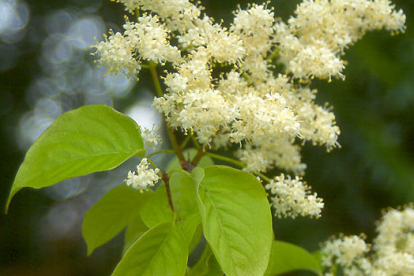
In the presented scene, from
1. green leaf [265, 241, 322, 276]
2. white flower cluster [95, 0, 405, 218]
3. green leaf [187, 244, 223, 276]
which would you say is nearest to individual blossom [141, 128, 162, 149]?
white flower cluster [95, 0, 405, 218]

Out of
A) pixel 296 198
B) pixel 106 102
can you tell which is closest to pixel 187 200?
pixel 296 198

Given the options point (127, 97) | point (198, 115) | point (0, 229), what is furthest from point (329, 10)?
point (0, 229)

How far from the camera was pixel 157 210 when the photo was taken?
2.14ft

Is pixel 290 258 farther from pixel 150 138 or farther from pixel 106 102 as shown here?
pixel 106 102

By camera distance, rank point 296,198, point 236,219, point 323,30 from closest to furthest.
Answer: point 236,219
point 296,198
point 323,30

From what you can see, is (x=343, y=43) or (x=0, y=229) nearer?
(x=343, y=43)

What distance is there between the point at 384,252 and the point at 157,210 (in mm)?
482

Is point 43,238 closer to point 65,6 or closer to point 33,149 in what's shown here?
point 65,6

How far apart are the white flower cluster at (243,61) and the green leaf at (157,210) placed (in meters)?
0.11

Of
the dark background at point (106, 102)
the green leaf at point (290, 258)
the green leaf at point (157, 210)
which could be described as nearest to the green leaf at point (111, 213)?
the green leaf at point (157, 210)

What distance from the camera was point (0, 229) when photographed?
161cm

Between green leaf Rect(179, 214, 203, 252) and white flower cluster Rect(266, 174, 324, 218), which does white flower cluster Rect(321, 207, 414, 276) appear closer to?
white flower cluster Rect(266, 174, 324, 218)

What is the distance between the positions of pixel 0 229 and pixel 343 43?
1382mm

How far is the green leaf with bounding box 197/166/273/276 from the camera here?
0.53 metres
